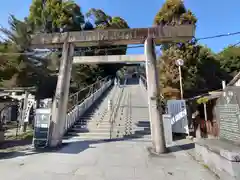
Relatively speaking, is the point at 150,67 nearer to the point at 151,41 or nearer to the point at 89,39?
the point at 151,41

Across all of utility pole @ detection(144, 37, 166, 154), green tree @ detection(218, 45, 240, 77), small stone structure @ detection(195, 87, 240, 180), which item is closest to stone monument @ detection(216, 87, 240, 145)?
small stone structure @ detection(195, 87, 240, 180)

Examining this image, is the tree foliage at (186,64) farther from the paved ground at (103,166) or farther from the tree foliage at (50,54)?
the paved ground at (103,166)

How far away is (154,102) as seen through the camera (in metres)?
5.82

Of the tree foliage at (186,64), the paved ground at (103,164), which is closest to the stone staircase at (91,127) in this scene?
the paved ground at (103,164)

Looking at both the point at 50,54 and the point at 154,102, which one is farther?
the point at 50,54

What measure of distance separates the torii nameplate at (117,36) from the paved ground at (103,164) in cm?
395

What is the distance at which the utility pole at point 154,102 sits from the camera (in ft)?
18.1

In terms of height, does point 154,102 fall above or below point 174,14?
below

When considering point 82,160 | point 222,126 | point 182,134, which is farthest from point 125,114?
point 222,126

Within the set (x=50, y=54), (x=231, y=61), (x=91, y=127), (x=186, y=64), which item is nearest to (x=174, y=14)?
(x=186, y=64)

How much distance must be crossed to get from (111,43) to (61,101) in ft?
9.74

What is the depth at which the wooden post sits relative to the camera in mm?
6188

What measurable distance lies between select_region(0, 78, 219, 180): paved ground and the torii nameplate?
155 inches

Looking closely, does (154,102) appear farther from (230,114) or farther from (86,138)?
(86,138)
